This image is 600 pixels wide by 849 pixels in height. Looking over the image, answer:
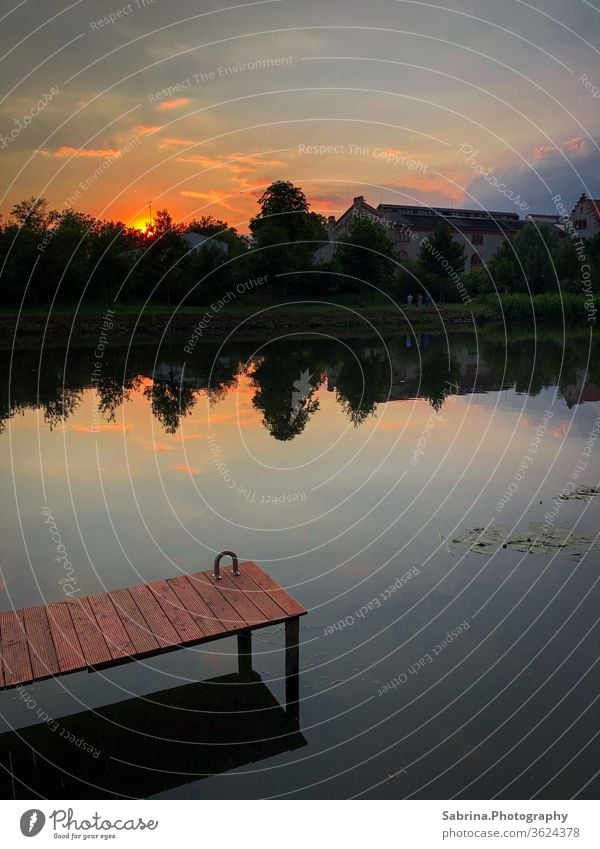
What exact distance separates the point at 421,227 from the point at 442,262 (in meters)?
22.7

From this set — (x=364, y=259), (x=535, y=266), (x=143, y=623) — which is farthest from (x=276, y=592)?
(x=535, y=266)

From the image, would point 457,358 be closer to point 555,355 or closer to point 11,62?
point 555,355

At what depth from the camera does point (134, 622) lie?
294 inches

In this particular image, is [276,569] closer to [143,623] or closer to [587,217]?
[143,623]

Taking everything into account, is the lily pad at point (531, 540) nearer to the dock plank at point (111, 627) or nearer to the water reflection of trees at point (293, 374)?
the dock plank at point (111, 627)

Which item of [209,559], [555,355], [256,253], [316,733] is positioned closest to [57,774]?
[316,733]

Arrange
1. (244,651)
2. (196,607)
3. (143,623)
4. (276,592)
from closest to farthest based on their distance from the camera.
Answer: (143,623) < (196,607) < (276,592) < (244,651)

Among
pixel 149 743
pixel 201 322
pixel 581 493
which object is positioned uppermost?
pixel 201 322

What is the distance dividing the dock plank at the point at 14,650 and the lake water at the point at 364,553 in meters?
0.94

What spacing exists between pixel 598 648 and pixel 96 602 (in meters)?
5.87

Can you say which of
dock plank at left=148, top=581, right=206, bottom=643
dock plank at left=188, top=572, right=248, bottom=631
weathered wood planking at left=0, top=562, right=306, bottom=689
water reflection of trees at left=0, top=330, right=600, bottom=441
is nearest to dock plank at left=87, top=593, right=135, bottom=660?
weathered wood planking at left=0, top=562, right=306, bottom=689

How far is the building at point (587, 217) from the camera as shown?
88.1 metres

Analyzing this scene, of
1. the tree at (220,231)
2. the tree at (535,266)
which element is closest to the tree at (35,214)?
the tree at (220,231)

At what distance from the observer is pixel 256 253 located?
60.5 meters
